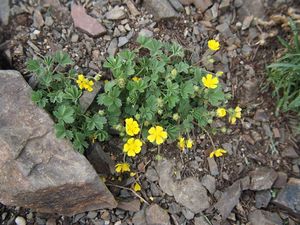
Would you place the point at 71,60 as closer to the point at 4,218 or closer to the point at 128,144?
the point at 128,144

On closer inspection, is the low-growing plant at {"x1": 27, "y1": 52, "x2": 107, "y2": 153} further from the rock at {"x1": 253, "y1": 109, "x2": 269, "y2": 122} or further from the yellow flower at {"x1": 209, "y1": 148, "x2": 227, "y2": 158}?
the rock at {"x1": 253, "y1": 109, "x2": 269, "y2": 122}

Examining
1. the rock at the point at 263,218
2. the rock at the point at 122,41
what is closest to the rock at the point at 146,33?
the rock at the point at 122,41

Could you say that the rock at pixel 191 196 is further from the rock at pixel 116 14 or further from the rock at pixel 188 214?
the rock at pixel 116 14

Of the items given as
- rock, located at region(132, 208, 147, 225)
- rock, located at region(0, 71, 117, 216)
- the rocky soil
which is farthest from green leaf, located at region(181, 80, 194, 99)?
rock, located at region(132, 208, 147, 225)

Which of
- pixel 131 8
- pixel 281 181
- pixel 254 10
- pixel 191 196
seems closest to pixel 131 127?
pixel 191 196

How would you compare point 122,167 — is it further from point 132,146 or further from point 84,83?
point 84,83
